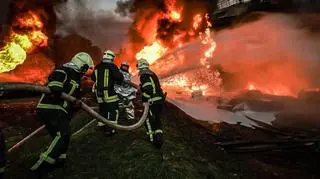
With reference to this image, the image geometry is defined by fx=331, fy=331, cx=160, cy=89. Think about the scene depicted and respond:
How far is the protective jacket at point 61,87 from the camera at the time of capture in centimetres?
607

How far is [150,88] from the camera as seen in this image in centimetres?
823

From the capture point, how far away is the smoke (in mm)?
28641

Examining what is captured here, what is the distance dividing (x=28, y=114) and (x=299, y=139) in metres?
10.6

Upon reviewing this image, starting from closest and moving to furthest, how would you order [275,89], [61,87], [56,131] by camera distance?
[61,87]
[56,131]
[275,89]

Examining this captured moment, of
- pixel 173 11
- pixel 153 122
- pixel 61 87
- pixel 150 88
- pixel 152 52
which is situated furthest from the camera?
pixel 173 11

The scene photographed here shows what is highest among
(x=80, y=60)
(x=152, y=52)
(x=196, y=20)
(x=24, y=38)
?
(x=196, y=20)

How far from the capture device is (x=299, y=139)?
1123 cm

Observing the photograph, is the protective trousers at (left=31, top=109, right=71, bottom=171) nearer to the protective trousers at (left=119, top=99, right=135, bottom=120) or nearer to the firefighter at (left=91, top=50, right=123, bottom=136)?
the firefighter at (left=91, top=50, right=123, bottom=136)

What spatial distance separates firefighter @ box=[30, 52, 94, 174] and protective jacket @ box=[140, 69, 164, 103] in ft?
6.49

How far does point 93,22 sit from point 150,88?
22.5m

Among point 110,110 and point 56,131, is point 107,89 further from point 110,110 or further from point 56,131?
point 56,131

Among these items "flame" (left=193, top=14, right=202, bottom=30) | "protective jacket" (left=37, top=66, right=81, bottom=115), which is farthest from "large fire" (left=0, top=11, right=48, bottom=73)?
"protective jacket" (left=37, top=66, right=81, bottom=115)

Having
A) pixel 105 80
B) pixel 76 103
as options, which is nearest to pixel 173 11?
pixel 105 80

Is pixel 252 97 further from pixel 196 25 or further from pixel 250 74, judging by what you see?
pixel 196 25
